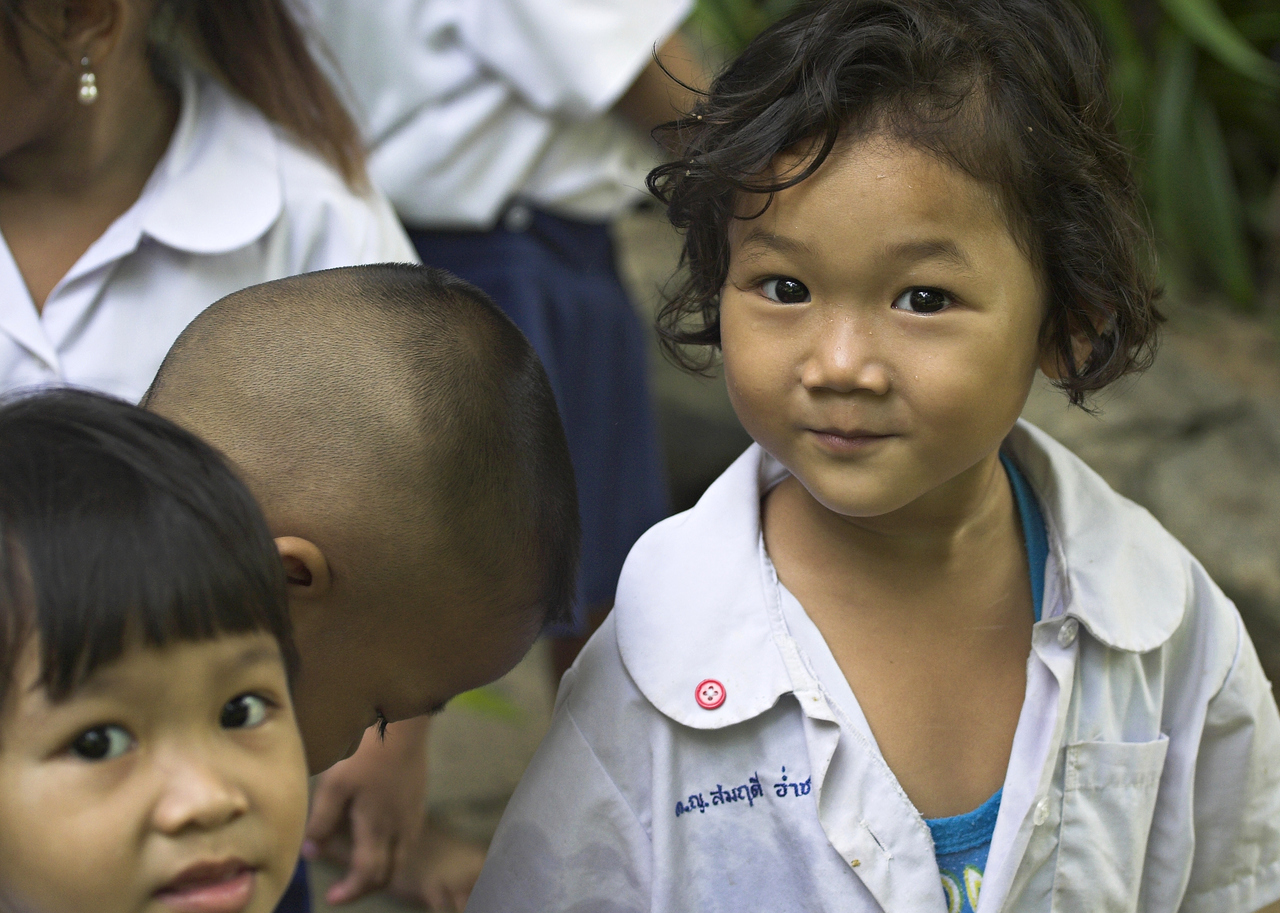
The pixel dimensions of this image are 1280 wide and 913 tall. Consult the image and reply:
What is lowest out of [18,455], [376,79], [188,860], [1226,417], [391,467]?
[1226,417]

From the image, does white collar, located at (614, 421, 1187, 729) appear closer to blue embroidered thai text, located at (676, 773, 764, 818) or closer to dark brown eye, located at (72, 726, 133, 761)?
blue embroidered thai text, located at (676, 773, 764, 818)

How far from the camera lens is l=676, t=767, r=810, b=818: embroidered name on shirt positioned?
1.39 m

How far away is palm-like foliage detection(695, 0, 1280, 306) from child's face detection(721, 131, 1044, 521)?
3032 mm

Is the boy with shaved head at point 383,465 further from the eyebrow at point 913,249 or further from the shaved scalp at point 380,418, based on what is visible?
the eyebrow at point 913,249

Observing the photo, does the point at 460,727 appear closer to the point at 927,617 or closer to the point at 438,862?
the point at 438,862

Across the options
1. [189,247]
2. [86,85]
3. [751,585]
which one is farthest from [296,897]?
[86,85]

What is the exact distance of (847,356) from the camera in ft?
4.20

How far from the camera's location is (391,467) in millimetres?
1263

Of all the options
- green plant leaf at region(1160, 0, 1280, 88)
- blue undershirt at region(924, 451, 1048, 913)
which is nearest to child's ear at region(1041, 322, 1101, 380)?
blue undershirt at region(924, 451, 1048, 913)

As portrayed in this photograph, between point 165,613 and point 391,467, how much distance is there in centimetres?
38

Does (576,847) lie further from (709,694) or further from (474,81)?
(474,81)

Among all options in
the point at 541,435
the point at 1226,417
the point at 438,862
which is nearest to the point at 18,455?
the point at 541,435

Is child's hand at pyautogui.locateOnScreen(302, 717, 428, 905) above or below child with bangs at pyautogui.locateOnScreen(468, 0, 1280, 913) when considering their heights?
below

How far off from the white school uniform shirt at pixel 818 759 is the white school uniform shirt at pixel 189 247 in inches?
25.9
